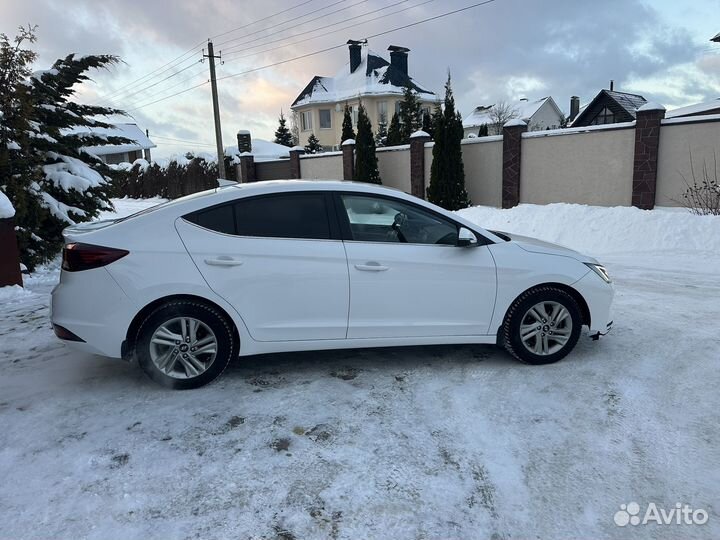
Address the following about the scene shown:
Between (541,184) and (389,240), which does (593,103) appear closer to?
(541,184)

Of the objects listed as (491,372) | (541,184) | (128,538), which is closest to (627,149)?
(541,184)

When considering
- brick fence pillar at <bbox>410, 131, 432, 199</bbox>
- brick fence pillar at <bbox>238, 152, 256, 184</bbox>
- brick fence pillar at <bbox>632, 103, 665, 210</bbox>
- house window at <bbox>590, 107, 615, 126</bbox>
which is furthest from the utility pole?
house window at <bbox>590, 107, 615, 126</bbox>

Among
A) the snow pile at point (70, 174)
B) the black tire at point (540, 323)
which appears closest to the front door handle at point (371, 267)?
the black tire at point (540, 323)

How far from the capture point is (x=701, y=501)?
2.64m

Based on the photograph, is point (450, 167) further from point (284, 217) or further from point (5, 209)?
point (284, 217)

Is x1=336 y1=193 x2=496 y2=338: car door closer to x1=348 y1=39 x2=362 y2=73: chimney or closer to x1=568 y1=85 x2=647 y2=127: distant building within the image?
x1=568 y1=85 x2=647 y2=127: distant building

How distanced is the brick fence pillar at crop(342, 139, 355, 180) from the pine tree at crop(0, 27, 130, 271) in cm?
1090

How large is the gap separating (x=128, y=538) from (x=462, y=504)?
1.60 metres

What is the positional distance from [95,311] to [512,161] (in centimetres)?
1297

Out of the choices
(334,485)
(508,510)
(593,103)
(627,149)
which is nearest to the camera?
(508,510)

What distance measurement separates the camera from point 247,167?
26.4 metres

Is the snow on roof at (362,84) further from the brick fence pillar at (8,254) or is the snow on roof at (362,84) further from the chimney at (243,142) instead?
the brick fence pillar at (8,254)
